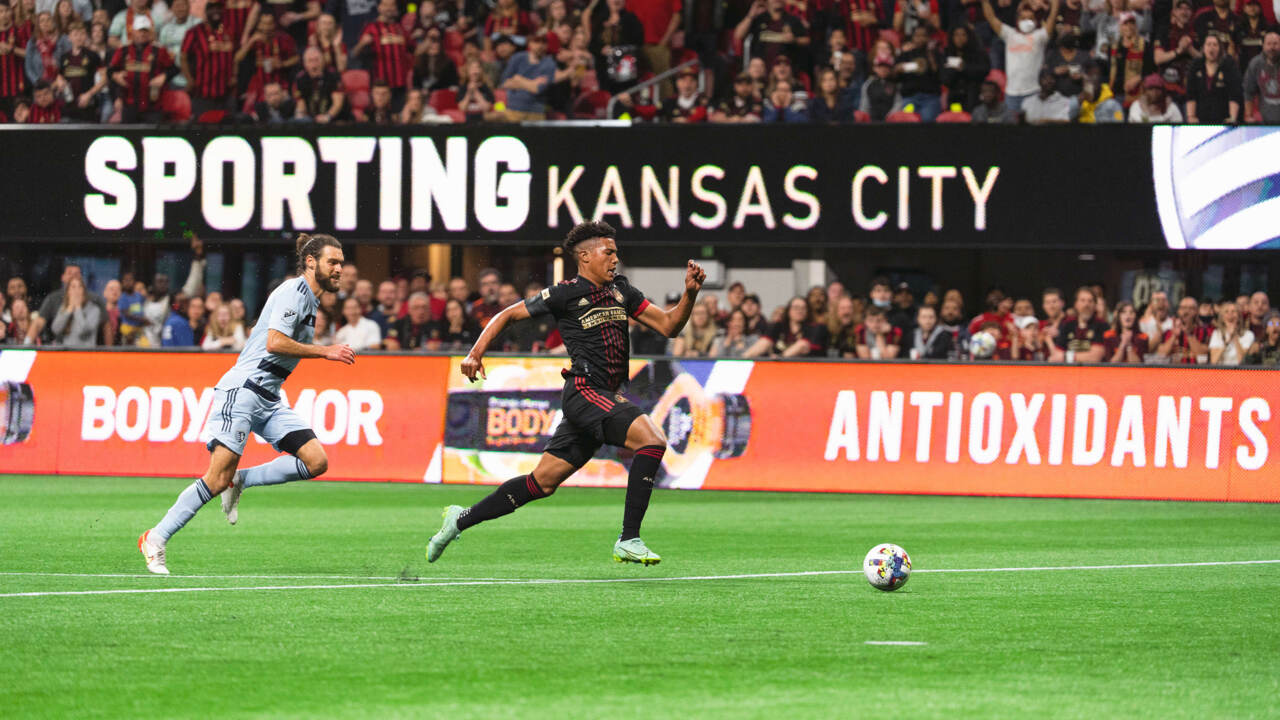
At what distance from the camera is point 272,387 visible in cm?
1121

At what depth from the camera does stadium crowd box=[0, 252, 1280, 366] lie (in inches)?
774

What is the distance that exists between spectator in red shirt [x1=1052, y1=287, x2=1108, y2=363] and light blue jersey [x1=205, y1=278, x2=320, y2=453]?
10.9 metres

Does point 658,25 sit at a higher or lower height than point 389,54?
higher

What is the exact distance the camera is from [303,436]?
1127cm

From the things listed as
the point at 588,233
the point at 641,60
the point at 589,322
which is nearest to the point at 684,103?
the point at 641,60

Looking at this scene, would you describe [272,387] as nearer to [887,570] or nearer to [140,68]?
[887,570]

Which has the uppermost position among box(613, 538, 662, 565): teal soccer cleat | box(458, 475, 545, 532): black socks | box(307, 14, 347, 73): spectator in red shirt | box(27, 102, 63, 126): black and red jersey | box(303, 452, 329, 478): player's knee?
box(307, 14, 347, 73): spectator in red shirt

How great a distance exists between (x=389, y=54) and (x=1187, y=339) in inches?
410

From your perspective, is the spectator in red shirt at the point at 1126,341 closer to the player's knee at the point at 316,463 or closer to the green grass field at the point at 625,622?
the green grass field at the point at 625,622

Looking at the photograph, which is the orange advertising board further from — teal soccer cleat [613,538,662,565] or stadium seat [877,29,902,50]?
Result: teal soccer cleat [613,538,662,565]

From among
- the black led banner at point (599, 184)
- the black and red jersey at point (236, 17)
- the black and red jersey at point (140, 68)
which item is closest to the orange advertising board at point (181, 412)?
the black led banner at point (599, 184)

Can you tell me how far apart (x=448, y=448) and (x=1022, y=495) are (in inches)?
243

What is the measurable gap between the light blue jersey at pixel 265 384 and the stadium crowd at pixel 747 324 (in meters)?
7.66

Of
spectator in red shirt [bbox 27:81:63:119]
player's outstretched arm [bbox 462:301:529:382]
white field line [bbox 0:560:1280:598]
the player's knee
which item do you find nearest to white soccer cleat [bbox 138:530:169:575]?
white field line [bbox 0:560:1280:598]
